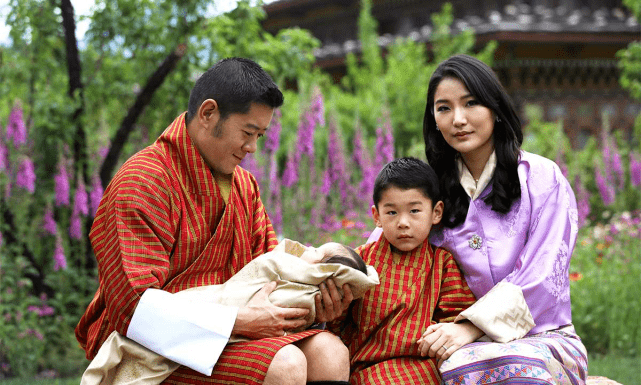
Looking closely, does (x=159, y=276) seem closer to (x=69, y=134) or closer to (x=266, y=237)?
(x=266, y=237)

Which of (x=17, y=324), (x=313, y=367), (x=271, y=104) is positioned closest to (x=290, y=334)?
(x=313, y=367)

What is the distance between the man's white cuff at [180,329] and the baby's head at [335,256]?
0.40 meters

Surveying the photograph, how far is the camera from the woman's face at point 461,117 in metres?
3.07

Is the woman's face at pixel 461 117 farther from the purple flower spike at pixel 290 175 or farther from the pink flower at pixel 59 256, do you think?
the pink flower at pixel 59 256

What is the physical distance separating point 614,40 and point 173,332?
1466cm

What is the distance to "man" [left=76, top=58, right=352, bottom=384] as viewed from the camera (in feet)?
8.39

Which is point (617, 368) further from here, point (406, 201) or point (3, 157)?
point (3, 157)

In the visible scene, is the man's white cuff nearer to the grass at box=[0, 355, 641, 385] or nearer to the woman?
the woman

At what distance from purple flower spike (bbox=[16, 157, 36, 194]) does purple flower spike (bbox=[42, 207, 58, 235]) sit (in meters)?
0.21

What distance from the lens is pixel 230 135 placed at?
2791mm

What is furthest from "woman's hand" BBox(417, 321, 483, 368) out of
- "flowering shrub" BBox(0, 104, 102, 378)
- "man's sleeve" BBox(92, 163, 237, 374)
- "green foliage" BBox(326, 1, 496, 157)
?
"green foliage" BBox(326, 1, 496, 157)

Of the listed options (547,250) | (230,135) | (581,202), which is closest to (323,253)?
(230,135)

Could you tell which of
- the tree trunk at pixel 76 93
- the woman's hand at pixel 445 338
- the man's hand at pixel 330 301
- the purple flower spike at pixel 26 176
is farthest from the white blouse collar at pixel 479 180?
the purple flower spike at pixel 26 176

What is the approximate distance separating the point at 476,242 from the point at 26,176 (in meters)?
4.03
